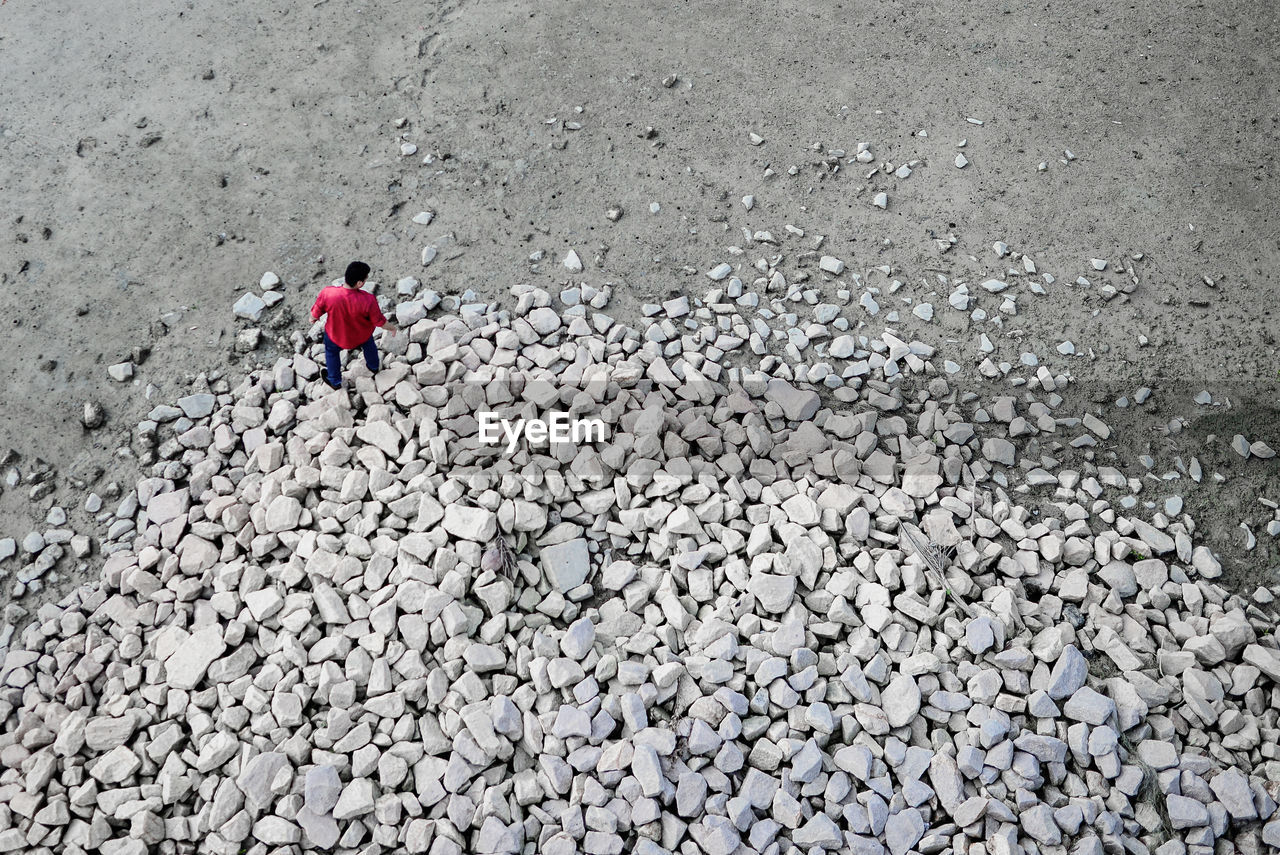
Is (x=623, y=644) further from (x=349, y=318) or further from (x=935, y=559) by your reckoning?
(x=349, y=318)

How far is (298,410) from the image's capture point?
5012mm

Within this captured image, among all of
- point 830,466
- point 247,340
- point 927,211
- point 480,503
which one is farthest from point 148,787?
point 927,211

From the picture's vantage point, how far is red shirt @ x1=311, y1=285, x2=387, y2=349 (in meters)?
4.66

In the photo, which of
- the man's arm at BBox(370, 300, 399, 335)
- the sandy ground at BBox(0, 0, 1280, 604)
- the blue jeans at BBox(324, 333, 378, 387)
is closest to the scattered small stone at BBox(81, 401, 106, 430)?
the sandy ground at BBox(0, 0, 1280, 604)

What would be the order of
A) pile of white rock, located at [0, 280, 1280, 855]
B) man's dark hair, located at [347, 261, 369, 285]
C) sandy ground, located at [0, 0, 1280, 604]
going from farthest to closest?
sandy ground, located at [0, 0, 1280, 604] < man's dark hair, located at [347, 261, 369, 285] < pile of white rock, located at [0, 280, 1280, 855]

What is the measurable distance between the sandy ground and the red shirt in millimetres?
923

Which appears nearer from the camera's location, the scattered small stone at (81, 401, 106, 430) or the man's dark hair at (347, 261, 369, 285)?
the man's dark hair at (347, 261, 369, 285)

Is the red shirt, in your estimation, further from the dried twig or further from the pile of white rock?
the dried twig

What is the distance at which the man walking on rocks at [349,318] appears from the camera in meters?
4.66

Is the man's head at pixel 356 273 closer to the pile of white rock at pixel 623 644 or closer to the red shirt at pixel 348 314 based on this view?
the red shirt at pixel 348 314

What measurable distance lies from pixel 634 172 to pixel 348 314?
2526 mm

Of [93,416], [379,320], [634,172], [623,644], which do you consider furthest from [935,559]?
[93,416]

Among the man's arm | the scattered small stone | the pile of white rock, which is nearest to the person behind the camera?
the pile of white rock

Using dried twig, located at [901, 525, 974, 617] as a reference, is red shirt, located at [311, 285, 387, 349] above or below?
above
